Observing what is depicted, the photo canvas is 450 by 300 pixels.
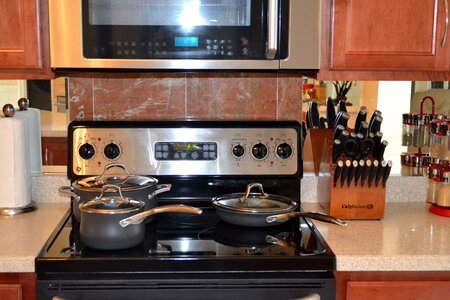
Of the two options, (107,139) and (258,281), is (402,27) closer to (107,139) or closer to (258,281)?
(258,281)

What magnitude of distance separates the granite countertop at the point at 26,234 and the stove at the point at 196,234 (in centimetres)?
3

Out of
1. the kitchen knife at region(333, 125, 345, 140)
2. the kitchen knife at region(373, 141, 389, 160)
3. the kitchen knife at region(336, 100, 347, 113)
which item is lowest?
the kitchen knife at region(373, 141, 389, 160)

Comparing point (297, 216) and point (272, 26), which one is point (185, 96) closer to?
point (272, 26)

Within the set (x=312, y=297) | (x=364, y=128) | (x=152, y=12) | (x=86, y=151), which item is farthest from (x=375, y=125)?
(x=86, y=151)

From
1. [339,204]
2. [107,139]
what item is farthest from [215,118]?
[339,204]

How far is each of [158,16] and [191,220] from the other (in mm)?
640

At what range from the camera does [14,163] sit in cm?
190

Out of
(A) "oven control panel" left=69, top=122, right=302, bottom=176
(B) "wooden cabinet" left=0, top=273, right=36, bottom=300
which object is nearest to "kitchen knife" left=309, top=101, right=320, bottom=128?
(A) "oven control panel" left=69, top=122, right=302, bottom=176

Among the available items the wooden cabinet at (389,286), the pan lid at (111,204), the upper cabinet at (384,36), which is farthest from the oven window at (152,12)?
the wooden cabinet at (389,286)

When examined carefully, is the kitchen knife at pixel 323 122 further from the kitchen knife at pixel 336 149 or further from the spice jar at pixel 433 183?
the spice jar at pixel 433 183

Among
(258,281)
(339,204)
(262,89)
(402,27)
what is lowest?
(258,281)

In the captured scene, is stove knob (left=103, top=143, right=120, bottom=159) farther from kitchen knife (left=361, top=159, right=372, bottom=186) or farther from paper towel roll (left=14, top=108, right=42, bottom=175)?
kitchen knife (left=361, top=159, right=372, bottom=186)

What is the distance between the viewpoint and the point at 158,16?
1.74 meters

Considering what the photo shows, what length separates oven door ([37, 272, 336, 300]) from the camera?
152 cm
